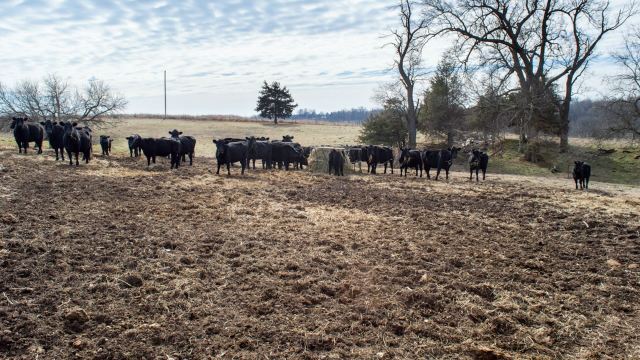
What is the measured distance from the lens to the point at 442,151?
22.5 meters

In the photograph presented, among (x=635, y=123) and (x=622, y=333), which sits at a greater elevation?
(x=635, y=123)

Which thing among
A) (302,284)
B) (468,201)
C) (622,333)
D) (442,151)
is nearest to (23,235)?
(302,284)

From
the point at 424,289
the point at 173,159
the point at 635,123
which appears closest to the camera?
the point at 424,289

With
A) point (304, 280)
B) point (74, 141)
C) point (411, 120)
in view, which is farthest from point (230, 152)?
point (411, 120)

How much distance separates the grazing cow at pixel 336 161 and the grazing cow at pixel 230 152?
4.54 m

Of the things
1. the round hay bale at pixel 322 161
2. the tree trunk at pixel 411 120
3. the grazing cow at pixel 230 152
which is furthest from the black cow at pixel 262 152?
the tree trunk at pixel 411 120

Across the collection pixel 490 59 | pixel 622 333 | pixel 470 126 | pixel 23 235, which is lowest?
pixel 622 333

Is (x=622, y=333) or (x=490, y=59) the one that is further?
(x=490, y=59)

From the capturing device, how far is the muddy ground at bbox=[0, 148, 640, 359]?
4.78 metres

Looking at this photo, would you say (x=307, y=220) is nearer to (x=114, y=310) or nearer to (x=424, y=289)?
(x=424, y=289)

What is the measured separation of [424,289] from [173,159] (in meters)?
16.4

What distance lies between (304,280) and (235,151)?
47.5ft

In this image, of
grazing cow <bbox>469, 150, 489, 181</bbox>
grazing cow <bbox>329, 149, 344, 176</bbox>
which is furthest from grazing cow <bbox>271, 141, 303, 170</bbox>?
grazing cow <bbox>469, 150, 489, 181</bbox>

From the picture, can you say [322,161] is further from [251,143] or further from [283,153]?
[251,143]
